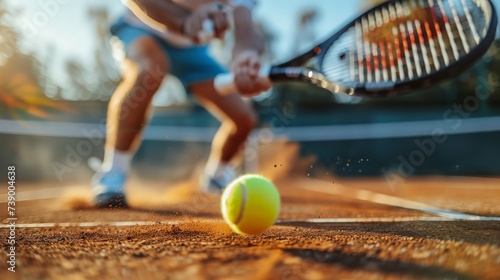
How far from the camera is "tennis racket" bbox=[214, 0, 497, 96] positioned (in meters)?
1.61

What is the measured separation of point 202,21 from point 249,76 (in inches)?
11.8

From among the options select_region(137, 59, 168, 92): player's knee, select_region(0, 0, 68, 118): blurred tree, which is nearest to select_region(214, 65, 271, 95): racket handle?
select_region(137, 59, 168, 92): player's knee

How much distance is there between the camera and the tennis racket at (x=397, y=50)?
1614 mm

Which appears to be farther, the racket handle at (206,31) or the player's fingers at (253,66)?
the player's fingers at (253,66)

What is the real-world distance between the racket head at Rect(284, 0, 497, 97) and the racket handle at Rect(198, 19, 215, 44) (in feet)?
1.05

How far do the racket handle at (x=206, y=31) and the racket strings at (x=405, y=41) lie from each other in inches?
19.2

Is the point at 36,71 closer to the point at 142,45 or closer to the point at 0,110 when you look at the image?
the point at 0,110

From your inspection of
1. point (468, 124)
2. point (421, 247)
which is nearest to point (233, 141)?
point (421, 247)

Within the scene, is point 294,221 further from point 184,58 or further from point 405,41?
point 184,58

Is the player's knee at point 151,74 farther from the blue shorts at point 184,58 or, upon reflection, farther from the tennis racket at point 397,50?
the tennis racket at point 397,50

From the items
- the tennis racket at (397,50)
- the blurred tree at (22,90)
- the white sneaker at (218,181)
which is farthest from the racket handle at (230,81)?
the blurred tree at (22,90)

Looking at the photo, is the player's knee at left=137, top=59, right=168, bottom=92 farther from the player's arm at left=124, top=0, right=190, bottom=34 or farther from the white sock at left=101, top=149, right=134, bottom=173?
the player's arm at left=124, top=0, right=190, bottom=34

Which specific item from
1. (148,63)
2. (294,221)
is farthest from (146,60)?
(294,221)

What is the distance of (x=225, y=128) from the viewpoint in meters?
3.02
